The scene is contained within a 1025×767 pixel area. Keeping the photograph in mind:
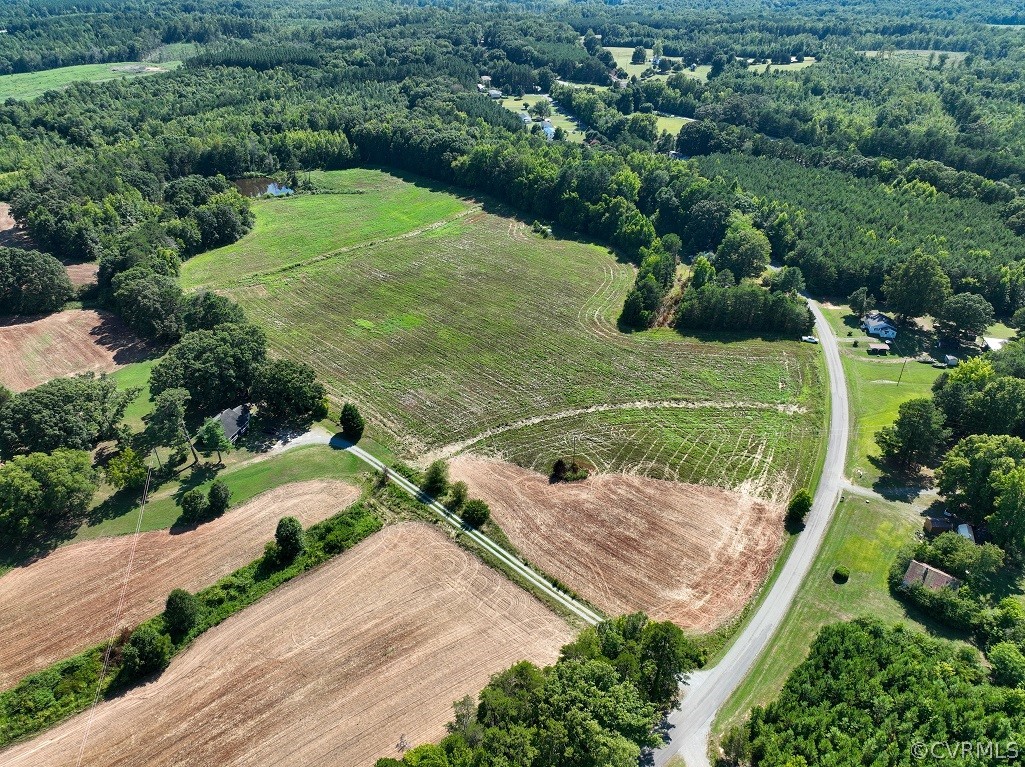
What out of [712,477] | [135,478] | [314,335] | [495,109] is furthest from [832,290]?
[495,109]

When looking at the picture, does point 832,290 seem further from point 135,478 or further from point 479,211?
point 135,478

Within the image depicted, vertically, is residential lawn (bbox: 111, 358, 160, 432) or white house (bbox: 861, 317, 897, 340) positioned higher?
white house (bbox: 861, 317, 897, 340)

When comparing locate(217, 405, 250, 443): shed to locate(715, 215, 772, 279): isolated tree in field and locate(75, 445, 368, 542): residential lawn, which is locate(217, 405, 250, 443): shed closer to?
locate(75, 445, 368, 542): residential lawn

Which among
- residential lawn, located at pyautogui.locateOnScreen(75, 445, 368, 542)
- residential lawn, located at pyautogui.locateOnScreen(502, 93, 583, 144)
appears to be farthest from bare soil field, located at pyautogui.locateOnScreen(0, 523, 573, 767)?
residential lawn, located at pyautogui.locateOnScreen(502, 93, 583, 144)

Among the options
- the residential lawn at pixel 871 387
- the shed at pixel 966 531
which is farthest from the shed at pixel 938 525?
the residential lawn at pixel 871 387

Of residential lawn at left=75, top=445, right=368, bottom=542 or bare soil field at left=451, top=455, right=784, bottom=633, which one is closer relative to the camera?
bare soil field at left=451, top=455, right=784, bottom=633

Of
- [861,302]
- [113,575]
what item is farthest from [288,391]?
[861,302]
